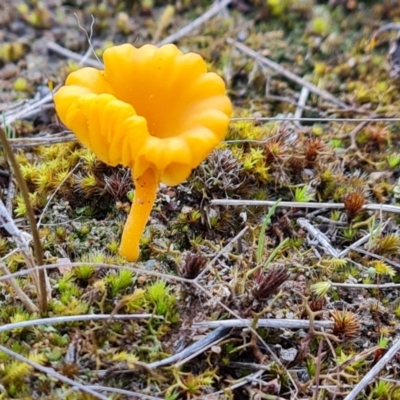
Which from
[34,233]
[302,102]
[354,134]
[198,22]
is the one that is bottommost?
[34,233]

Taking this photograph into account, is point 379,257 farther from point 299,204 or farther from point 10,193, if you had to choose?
point 10,193

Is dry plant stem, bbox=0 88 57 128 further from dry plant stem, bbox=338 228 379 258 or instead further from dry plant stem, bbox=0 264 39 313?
dry plant stem, bbox=338 228 379 258

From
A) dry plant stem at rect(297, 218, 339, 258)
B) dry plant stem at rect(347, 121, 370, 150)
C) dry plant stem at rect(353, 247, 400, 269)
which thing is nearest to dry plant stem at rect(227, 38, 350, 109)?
dry plant stem at rect(347, 121, 370, 150)

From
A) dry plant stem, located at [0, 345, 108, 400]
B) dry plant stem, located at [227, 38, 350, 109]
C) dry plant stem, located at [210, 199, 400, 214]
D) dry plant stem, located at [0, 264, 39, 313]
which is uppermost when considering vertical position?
dry plant stem, located at [227, 38, 350, 109]

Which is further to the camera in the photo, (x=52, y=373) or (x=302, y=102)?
(x=302, y=102)

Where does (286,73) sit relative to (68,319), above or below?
above

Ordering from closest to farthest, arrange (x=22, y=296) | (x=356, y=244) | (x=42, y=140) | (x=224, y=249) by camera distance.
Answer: (x=22, y=296) < (x=224, y=249) < (x=356, y=244) < (x=42, y=140)

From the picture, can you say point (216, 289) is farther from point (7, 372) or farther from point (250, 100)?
point (250, 100)

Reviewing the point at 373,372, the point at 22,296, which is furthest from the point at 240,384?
the point at 22,296
